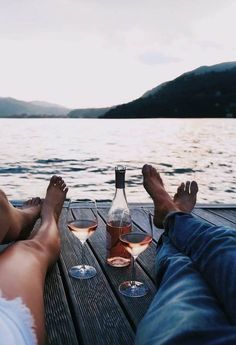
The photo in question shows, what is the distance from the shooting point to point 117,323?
136 centimetres

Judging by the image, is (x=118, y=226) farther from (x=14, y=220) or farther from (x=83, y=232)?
(x=14, y=220)

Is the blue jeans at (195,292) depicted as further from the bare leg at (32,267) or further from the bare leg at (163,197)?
the bare leg at (163,197)

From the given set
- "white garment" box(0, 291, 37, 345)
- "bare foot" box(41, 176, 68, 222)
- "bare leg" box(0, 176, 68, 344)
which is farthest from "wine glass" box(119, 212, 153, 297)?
"bare foot" box(41, 176, 68, 222)

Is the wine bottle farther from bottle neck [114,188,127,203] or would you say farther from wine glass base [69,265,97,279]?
wine glass base [69,265,97,279]

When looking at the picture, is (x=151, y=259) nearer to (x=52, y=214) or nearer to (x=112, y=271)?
(x=112, y=271)

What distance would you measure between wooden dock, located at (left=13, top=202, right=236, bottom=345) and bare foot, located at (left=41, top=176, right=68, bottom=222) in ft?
0.65

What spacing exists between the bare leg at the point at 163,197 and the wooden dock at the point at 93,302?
A: 0.90ft

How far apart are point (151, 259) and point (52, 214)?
62 centimetres

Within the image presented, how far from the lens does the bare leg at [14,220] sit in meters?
1.76

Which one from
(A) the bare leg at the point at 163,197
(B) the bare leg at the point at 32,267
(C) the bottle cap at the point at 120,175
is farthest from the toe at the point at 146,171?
(C) the bottle cap at the point at 120,175

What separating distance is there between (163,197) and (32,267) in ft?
4.31

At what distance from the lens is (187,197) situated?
2.75 meters

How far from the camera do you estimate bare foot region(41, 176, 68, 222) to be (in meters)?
2.23

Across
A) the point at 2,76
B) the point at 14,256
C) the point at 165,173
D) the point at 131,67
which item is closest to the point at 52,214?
the point at 14,256
